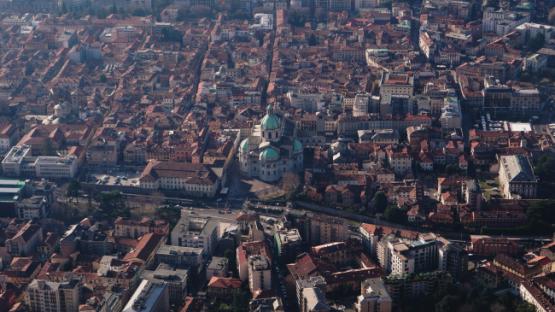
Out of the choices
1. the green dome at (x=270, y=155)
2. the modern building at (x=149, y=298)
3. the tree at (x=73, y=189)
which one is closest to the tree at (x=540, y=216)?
the green dome at (x=270, y=155)

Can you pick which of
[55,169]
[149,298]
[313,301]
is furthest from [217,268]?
[55,169]

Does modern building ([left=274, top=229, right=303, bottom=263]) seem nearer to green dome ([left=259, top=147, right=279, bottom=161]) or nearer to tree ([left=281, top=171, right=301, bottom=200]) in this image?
tree ([left=281, top=171, right=301, bottom=200])

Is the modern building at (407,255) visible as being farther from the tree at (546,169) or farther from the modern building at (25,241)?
the modern building at (25,241)

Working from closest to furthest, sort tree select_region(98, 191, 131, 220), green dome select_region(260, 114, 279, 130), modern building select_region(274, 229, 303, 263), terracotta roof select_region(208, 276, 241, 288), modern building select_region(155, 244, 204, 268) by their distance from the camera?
terracotta roof select_region(208, 276, 241, 288) → modern building select_region(155, 244, 204, 268) → modern building select_region(274, 229, 303, 263) → tree select_region(98, 191, 131, 220) → green dome select_region(260, 114, 279, 130)

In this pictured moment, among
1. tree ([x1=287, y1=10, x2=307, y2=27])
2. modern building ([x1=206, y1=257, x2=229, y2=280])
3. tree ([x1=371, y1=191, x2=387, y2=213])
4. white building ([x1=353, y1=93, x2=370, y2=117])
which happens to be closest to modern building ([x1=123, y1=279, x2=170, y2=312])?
modern building ([x1=206, y1=257, x2=229, y2=280])

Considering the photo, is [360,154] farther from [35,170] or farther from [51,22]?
[51,22]
